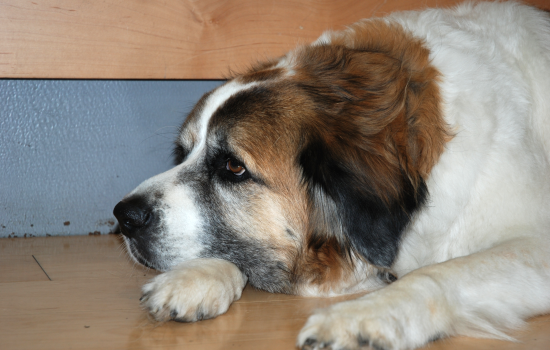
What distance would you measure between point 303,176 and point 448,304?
0.53 metres

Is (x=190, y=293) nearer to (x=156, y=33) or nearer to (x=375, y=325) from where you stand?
(x=375, y=325)

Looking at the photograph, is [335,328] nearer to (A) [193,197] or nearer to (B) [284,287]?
(B) [284,287]

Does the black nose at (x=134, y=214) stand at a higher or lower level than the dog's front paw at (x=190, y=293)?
higher

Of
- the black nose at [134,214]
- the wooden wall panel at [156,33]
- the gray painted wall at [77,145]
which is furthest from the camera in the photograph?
the gray painted wall at [77,145]

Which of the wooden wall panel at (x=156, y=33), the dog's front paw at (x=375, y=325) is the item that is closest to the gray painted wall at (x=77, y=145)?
the wooden wall panel at (x=156, y=33)

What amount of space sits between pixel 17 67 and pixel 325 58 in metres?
1.31

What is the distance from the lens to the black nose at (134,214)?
61.4 inches

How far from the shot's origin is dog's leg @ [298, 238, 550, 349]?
1146 mm

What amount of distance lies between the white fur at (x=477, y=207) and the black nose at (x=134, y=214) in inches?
25.3

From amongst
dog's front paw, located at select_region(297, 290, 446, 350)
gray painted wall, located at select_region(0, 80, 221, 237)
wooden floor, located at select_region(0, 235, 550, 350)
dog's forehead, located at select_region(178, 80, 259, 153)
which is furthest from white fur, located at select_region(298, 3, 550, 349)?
gray painted wall, located at select_region(0, 80, 221, 237)

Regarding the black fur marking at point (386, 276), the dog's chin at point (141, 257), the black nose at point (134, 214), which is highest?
the black nose at point (134, 214)

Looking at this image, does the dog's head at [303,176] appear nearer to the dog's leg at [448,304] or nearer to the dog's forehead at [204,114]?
the dog's forehead at [204,114]

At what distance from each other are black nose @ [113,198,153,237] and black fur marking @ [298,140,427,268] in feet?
1.77

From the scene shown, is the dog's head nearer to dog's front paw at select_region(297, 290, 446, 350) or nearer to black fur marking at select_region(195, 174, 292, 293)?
black fur marking at select_region(195, 174, 292, 293)
